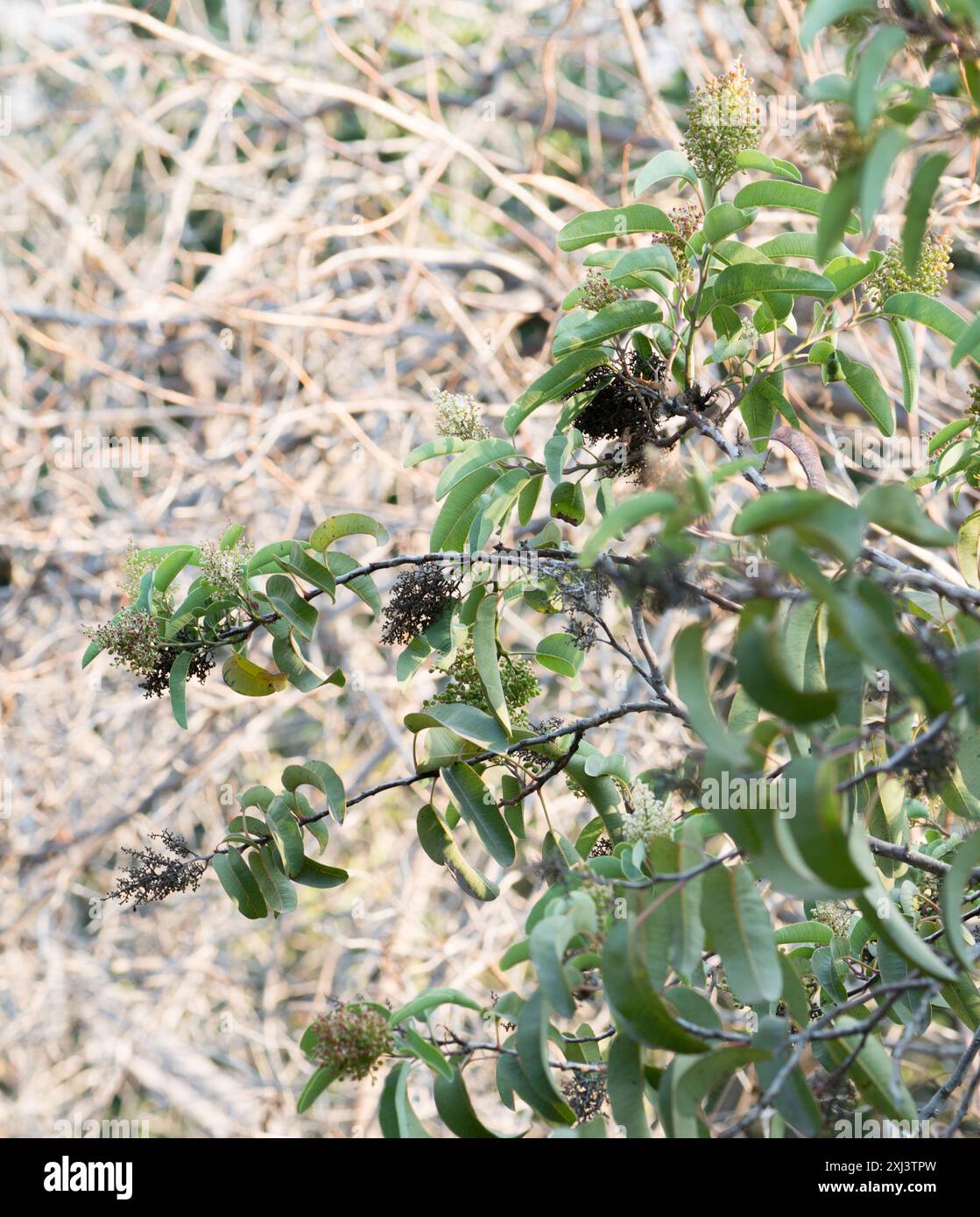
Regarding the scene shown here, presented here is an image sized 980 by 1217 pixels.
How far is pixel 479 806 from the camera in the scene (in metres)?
1.18

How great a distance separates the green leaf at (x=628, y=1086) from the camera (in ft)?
2.81

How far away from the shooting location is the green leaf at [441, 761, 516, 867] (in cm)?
117

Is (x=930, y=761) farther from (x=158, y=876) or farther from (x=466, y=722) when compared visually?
(x=158, y=876)

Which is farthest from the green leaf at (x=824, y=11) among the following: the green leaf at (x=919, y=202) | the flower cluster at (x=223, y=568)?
the flower cluster at (x=223, y=568)

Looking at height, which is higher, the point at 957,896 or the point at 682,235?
the point at 682,235

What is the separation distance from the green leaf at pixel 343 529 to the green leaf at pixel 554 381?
0.17 metres

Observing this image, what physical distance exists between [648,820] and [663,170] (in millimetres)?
601

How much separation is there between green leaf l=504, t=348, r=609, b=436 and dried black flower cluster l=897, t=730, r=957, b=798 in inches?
20.1

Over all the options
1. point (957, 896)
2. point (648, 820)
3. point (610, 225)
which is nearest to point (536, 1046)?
point (648, 820)

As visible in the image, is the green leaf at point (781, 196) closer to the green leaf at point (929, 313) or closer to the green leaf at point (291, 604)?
the green leaf at point (929, 313)

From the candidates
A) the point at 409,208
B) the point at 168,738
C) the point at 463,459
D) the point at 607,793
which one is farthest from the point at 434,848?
the point at 168,738

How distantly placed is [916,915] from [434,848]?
518mm
